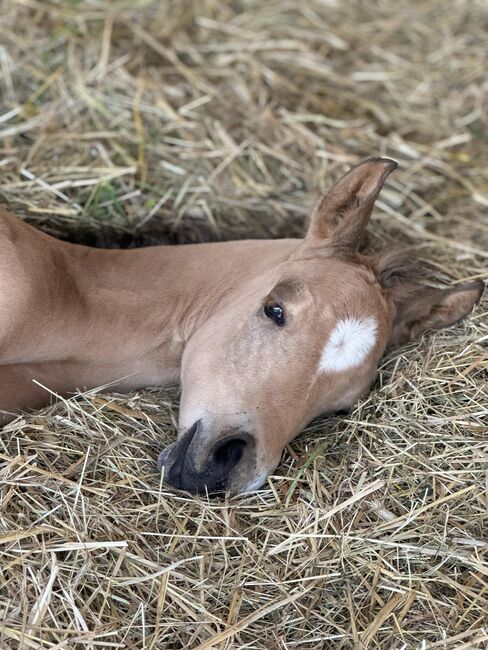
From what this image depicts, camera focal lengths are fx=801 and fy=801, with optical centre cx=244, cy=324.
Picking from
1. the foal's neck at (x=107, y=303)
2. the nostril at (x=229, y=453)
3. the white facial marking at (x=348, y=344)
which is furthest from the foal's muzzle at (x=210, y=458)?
the foal's neck at (x=107, y=303)

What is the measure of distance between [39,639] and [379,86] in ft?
14.4

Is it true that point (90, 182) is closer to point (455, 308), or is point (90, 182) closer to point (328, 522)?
point (455, 308)

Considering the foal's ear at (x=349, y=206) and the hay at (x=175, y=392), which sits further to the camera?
the foal's ear at (x=349, y=206)

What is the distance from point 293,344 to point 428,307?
3.08 ft

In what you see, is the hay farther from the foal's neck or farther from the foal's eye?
the foal's eye

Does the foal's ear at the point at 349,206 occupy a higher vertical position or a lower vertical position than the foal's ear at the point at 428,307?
higher

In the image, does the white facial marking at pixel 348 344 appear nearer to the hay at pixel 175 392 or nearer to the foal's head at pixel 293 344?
the foal's head at pixel 293 344

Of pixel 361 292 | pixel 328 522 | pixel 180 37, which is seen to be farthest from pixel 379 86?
pixel 328 522

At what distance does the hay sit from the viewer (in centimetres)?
270

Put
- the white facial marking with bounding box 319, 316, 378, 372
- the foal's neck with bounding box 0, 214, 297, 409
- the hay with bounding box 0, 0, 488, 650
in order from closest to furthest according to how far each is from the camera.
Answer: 1. the hay with bounding box 0, 0, 488, 650
2. the white facial marking with bounding box 319, 316, 378, 372
3. the foal's neck with bounding box 0, 214, 297, 409

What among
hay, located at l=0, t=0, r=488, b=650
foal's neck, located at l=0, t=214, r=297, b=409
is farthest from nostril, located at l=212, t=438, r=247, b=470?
foal's neck, located at l=0, t=214, r=297, b=409

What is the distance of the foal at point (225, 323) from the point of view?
292cm

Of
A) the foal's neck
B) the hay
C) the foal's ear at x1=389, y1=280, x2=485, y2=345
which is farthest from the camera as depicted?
the foal's ear at x1=389, y1=280, x2=485, y2=345

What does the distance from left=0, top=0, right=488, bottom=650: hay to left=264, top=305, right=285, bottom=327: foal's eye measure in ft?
1.82
